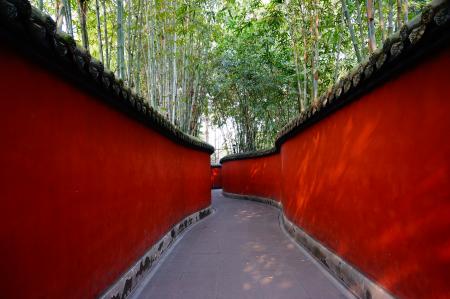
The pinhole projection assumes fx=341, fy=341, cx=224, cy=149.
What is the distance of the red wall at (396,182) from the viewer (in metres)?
1.91

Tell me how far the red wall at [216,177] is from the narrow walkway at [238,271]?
16.5 metres

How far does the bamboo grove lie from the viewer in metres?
4.59

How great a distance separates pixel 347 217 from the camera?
338 cm

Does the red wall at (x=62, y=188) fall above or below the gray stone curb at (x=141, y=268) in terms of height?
above

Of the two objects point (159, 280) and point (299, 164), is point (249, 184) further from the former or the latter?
point (159, 280)

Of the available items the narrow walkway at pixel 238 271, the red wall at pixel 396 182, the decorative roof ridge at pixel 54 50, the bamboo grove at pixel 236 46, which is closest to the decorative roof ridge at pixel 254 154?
the bamboo grove at pixel 236 46

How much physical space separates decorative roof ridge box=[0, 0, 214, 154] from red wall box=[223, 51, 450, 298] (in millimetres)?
2047

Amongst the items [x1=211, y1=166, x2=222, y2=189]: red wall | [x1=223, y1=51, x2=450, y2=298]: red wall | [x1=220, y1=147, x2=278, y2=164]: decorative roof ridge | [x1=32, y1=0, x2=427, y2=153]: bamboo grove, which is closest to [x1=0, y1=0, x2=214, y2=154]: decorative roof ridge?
[x1=32, y1=0, x2=427, y2=153]: bamboo grove

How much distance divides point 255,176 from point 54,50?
37.0 ft

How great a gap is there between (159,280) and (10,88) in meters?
2.77

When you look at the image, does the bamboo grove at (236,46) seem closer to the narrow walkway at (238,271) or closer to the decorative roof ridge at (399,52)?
the decorative roof ridge at (399,52)

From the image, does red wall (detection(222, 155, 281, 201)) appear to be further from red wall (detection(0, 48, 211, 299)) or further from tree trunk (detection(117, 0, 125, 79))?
red wall (detection(0, 48, 211, 299))

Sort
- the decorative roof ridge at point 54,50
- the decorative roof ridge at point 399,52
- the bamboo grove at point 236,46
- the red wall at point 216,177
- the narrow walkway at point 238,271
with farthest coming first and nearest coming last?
1. the red wall at point 216,177
2. the bamboo grove at point 236,46
3. the narrow walkway at point 238,271
4. the decorative roof ridge at point 399,52
5. the decorative roof ridge at point 54,50

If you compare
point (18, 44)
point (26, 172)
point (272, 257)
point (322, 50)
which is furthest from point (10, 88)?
point (322, 50)
